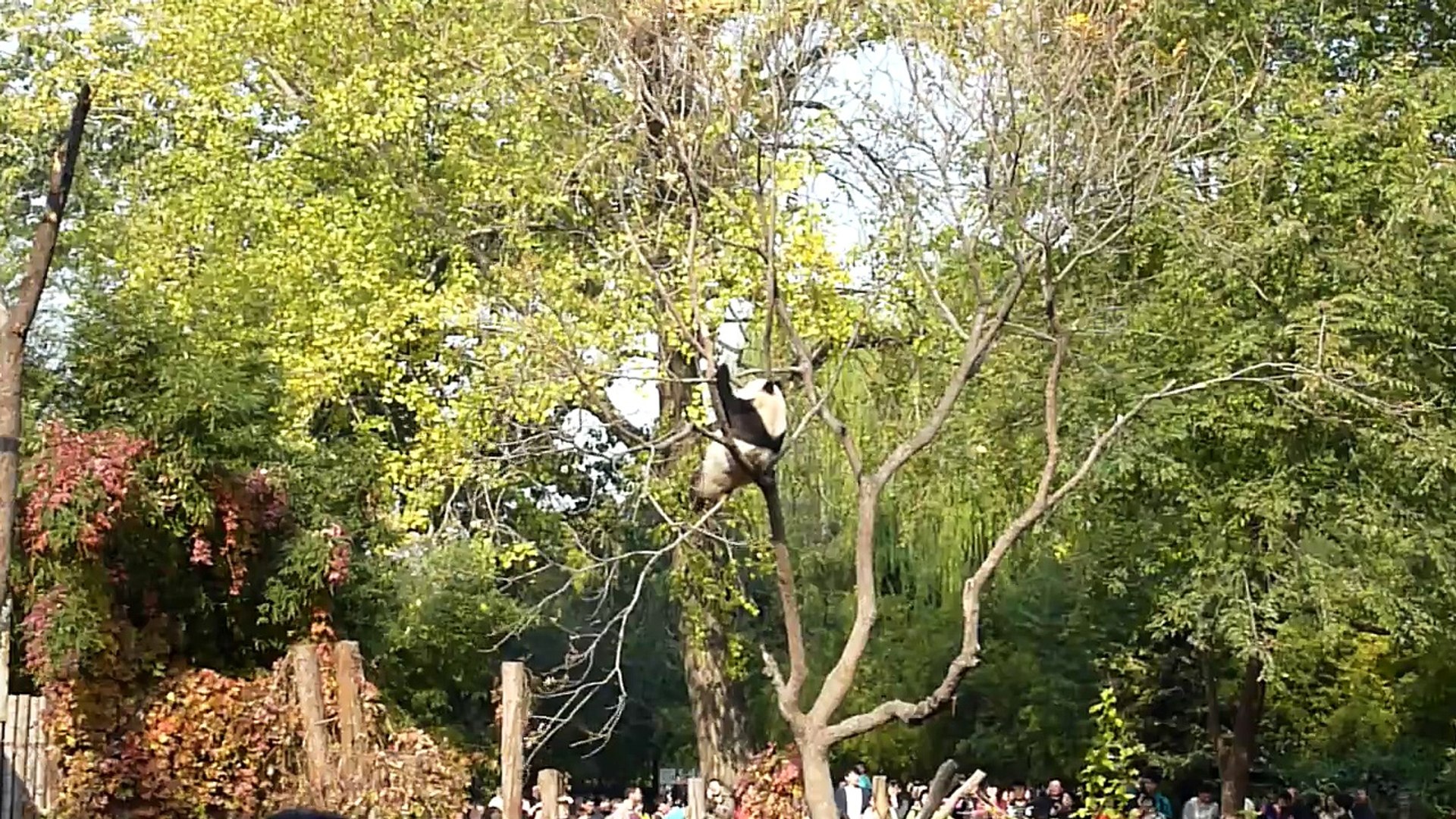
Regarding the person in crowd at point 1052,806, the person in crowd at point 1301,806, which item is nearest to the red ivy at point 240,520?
the person in crowd at point 1052,806

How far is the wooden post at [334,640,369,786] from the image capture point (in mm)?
13648

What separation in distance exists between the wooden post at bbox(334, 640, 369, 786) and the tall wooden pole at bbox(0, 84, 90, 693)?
2.82m

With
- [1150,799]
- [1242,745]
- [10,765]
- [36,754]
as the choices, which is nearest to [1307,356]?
[1242,745]

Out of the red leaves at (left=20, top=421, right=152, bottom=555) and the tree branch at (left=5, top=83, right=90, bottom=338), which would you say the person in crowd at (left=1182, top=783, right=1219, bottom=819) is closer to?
the red leaves at (left=20, top=421, right=152, bottom=555)

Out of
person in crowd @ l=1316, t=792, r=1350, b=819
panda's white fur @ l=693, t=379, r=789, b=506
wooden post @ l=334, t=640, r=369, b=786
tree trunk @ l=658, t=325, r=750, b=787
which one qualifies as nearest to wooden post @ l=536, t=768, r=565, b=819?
wooden post @ l=334, t=640, r=369, b=786

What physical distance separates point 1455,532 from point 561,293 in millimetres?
7304

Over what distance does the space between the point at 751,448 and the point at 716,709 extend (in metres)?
11.4

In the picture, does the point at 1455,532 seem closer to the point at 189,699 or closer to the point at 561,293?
the point at 561,293

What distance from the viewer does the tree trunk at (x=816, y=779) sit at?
982cm

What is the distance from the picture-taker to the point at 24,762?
13.3 metres

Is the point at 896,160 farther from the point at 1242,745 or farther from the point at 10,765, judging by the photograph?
the point at 1242,745

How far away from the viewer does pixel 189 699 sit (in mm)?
14203

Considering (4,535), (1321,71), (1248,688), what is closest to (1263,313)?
(1321,71)

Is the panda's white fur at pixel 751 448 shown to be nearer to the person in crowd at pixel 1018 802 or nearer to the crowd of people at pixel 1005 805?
the crowd of people at pixel 1005 805
